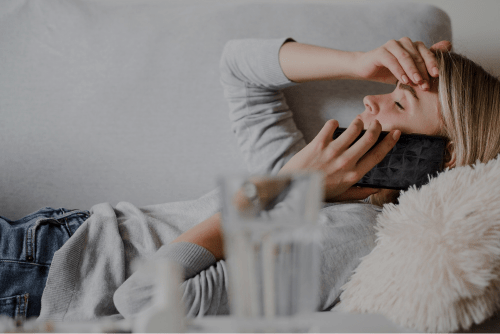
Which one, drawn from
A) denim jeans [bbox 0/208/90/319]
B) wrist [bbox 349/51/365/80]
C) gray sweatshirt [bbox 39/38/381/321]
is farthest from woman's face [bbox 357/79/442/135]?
denim jeans [bbox 0/208/90/319]

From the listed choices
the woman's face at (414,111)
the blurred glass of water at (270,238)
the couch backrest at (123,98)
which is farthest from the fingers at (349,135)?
the blurred glass of water at (270,238)

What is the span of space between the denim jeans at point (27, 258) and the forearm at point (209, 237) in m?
0.29

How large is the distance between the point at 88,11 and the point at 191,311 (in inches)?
38.6

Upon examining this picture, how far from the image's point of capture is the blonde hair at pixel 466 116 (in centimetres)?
77

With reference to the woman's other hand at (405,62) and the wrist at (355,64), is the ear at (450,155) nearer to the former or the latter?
the woman's other hand at (405,62)

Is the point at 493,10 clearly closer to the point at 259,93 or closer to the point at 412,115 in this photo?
the point at 412,115

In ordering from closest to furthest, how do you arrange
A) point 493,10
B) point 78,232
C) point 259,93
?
point 78,232 < point 259,93 < point 493,10

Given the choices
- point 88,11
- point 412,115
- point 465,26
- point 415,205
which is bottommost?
point 415,205

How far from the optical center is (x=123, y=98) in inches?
43.1

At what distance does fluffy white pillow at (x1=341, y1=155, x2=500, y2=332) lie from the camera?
0.47m

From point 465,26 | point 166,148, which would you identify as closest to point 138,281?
point 166,148

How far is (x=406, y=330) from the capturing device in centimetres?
47

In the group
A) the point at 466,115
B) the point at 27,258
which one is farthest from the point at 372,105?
the point at 27,258

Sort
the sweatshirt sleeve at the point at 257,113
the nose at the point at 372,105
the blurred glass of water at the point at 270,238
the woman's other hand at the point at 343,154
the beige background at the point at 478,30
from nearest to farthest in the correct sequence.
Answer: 1. the blurred glass of water at the point at 270,238
2. the woman's other hand at the point at 343,154
3. the nose at the point at 372,105
4. the sweatshirt sleeve at the point at 257,113
5. the beige background at the point at 478,30
